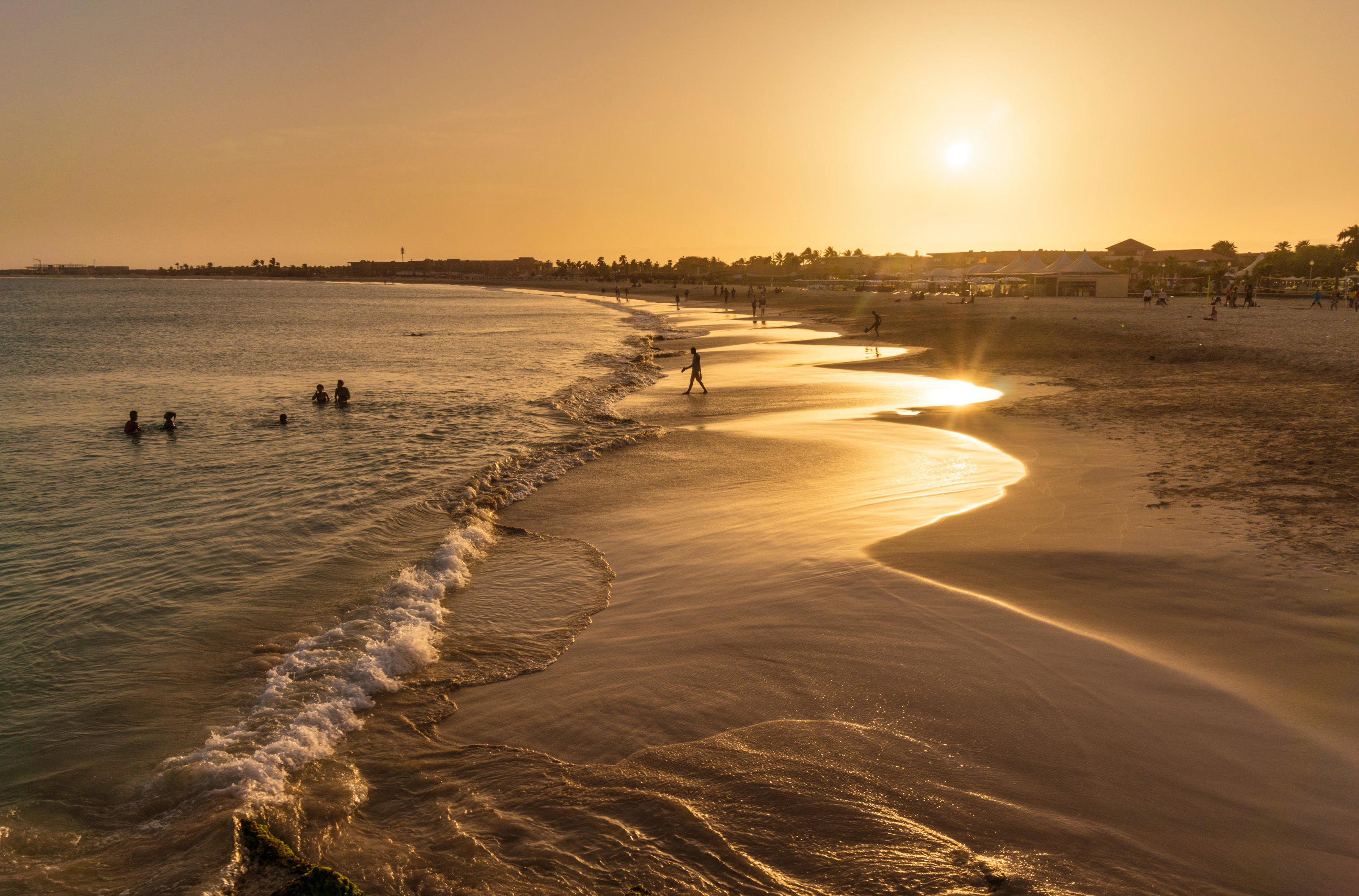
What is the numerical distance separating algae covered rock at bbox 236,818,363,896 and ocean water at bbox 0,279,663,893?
0.24 metres

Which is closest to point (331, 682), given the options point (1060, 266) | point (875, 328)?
point (875, 328)

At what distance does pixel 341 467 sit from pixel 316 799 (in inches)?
465

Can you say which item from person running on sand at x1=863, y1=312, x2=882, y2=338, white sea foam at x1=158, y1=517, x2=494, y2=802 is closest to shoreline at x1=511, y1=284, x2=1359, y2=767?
white sea foam at x1=158, y1=517, x2=494, y2=802

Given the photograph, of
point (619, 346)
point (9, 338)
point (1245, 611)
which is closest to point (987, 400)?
point (1245, 611)

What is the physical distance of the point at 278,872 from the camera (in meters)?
4.44

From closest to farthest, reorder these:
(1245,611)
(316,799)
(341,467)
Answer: (316,799)
(1245,611)
(341,467)

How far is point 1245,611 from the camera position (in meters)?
6.90

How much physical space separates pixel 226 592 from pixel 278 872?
19.1 feet

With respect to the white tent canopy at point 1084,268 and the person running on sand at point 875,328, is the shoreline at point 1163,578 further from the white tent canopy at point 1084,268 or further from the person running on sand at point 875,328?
the white tent canopy at point 1084,268

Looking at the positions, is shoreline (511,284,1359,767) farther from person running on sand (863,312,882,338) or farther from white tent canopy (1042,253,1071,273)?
white tent canopy (1042,253,1071,273)

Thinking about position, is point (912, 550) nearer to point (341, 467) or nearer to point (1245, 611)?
point (1245, 611)

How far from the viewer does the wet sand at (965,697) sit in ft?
14.1

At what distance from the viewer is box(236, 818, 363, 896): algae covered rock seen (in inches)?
147

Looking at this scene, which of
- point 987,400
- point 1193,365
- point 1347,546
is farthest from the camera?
point 1193,365
